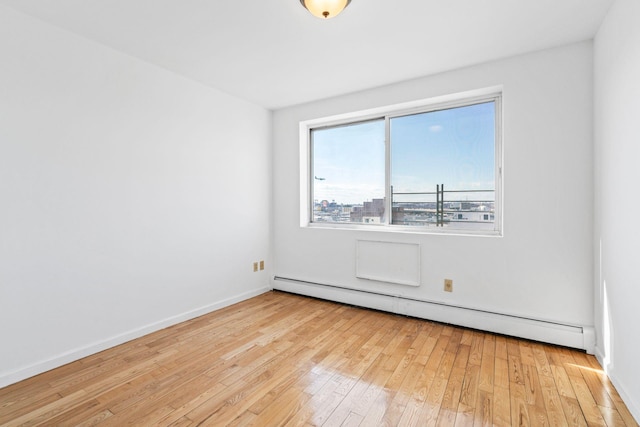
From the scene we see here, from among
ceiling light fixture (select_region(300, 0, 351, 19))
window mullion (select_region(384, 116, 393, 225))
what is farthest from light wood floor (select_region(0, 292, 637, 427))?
ceiling light fixture (select_region(300, 0, 351, 19))

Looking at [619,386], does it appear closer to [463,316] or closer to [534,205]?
[463,316]

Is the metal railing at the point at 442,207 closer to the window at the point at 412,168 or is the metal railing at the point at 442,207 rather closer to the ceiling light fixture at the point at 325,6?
the window at the point at 412,168

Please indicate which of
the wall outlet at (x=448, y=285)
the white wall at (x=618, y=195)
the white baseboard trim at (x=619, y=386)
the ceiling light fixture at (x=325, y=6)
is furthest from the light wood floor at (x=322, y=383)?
the ceiling light fixture at (x=325, y=6)

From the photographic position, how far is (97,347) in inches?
93.5

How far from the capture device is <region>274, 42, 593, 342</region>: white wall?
7.84ft

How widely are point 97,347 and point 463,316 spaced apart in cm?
307

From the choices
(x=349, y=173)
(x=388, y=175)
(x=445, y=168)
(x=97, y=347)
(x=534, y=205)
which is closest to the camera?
(x=97, y=347)

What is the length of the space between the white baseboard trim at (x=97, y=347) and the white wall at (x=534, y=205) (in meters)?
2.11

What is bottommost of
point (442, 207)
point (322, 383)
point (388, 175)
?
point (322, 383)

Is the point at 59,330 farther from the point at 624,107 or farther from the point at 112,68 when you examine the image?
the point at 624,107

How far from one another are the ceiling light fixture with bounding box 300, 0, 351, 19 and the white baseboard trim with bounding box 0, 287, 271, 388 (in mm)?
2807

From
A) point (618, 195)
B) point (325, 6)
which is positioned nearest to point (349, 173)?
point (325, 6)

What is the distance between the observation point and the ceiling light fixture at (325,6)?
1821 millimetres

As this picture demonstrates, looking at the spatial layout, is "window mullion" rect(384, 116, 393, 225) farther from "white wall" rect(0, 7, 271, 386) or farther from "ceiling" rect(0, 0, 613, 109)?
"white wall" rect(0, 7, 271, 386)
